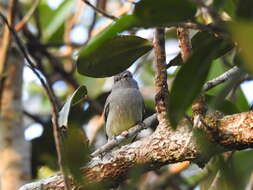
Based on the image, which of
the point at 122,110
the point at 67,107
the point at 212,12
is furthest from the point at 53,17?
the point at 212,12

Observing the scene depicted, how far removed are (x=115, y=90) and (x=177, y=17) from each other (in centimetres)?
→ 352

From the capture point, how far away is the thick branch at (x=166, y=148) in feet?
6.47

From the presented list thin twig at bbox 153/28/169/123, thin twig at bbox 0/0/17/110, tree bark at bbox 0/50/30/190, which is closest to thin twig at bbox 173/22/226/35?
thin twig at bbox 153/28/169/123

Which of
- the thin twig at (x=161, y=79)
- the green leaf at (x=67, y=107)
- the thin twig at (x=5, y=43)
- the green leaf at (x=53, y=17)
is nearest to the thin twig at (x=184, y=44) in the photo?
the thin twig at (x=161, y=79)

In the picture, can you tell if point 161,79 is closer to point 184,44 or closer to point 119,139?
point 184,44

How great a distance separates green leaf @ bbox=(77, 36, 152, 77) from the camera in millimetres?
1899

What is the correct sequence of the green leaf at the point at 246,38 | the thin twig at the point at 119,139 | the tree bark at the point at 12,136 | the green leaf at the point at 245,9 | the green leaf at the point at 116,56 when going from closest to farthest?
the green leaf at the point at 246,38 → the green leaf at the point at 245,9 → the green leaf at the point at 116,56 → the thin twig at the point at 119,139 → the tree bark at the point at 12,136

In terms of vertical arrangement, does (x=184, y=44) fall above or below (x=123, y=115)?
above

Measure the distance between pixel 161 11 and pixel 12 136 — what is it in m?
2.49

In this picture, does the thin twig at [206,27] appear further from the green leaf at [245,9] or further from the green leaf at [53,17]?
the green leaf at [53,17]

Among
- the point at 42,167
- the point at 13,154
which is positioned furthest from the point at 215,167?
the point at 42,167

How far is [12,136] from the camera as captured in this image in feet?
12.1

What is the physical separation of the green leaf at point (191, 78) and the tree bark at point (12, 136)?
2213 mm

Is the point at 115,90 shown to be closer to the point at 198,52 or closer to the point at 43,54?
the point at 43,54
